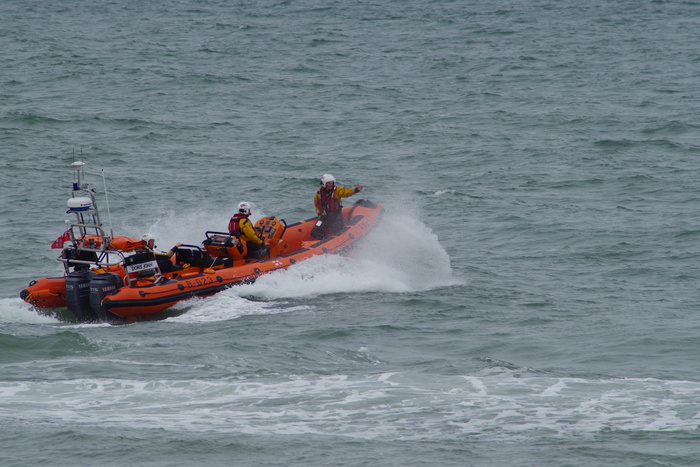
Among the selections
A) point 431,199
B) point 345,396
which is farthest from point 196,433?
point 431,199

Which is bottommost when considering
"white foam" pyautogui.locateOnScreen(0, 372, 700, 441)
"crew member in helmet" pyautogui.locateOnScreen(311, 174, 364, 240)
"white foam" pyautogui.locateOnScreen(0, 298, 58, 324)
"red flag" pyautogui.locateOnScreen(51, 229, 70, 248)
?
"white foam" pyautogui.locateOnScreen(0, 372, 700, 441)

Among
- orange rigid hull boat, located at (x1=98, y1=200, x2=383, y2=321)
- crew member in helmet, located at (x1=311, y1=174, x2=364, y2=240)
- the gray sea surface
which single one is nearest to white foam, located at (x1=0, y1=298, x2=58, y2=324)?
the gray sea surface

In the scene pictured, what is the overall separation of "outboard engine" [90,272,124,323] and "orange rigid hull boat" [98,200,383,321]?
0.16 feet

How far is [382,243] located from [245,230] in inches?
98.5

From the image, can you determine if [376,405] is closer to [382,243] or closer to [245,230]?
[245,230]

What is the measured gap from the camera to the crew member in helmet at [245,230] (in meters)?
13.6

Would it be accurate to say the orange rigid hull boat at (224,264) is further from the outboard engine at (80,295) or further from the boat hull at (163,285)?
the outboard engine at (80,295)

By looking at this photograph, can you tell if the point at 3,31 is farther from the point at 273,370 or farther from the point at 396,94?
the point at 273,370

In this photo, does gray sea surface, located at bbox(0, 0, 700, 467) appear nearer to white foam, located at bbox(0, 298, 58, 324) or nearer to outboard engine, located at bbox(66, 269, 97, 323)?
white foam, located at bbox(0, 298, 58, 324)

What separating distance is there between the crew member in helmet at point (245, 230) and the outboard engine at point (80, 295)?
2262mm

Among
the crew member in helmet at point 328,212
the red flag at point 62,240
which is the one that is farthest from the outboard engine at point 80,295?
the crew member in helmet at point 328,212

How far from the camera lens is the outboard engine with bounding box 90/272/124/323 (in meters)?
11.9

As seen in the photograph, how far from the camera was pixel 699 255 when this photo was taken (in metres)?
14.9

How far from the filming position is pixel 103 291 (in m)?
12.0
